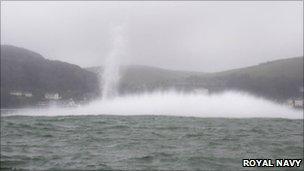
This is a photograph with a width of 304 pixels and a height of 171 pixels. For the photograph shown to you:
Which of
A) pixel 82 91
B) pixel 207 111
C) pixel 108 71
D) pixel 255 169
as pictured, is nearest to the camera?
pixel 255 169

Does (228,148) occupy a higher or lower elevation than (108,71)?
lower

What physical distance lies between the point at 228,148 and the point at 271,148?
8.39 ft

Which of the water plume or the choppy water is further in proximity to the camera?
the water plume

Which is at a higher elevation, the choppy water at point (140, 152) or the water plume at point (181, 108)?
the water plume at point (181, 108)

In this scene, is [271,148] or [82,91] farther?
[82,91]

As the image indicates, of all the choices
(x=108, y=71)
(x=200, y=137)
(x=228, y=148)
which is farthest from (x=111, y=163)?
(x=108, y=71)

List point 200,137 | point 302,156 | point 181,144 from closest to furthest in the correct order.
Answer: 1. point 302,156
2. point 181,144
3. point 200,137

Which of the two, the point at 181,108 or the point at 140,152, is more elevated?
the point at 181,108

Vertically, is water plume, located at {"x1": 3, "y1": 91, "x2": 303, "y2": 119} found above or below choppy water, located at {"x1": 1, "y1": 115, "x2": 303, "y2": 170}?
above

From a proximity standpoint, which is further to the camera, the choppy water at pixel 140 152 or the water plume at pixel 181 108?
the water plume at pixel 181 108

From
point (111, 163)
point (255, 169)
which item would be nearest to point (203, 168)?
point (255, 169)

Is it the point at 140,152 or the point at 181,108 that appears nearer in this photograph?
the point at 140,152

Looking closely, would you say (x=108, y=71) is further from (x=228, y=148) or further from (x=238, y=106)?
(x=228, y=148)

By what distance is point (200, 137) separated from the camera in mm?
36781
